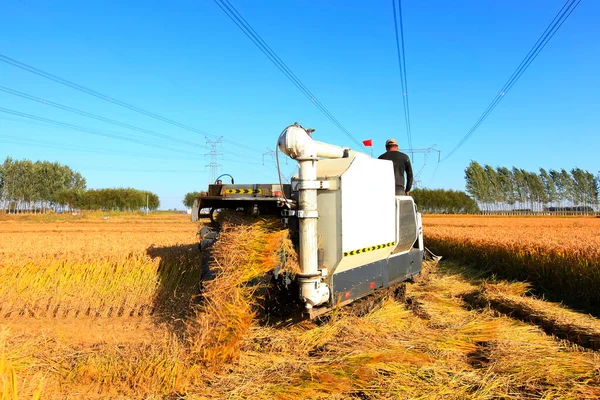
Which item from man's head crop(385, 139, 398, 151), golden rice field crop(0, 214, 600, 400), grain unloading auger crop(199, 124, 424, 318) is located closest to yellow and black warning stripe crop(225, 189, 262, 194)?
grain unloading auger crop(199, 124, 424, 318)

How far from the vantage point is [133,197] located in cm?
8694

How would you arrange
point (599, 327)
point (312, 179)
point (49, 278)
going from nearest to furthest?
point (312, 179) → point (599, 327) → point (49, 278)

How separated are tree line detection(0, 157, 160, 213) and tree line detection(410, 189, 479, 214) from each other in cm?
5741

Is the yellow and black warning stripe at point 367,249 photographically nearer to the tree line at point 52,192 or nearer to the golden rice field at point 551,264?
the golden rice field at point 551,264

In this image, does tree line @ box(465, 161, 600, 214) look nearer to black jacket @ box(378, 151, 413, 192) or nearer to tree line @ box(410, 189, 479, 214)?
tree line @ box(410, 189, 479, 214)

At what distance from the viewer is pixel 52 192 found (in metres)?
81.1

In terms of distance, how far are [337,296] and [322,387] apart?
5.49 feet

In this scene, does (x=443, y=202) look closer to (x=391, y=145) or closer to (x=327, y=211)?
(x=391, y=145)

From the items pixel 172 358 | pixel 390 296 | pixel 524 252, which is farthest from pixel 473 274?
pixel 172 358

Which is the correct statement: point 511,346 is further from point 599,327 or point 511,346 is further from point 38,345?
point 38,345

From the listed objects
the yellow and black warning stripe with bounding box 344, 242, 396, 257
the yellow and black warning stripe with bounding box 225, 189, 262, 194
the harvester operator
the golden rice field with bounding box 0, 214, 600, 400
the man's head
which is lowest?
the golden rice field with bounding box 0, 214, 600, 400

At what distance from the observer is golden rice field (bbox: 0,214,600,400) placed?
13.8 feet

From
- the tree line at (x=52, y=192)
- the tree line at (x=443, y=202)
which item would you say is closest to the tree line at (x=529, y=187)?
the tree line at (x=443, y=202)

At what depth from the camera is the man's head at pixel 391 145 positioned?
28.6 ft
